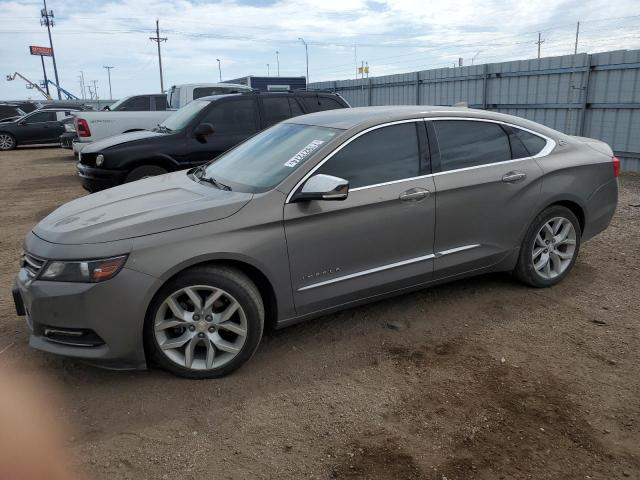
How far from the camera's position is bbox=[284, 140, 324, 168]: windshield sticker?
12.1 ft

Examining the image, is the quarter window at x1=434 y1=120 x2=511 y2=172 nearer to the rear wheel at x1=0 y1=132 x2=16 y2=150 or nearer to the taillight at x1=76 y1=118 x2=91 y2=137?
the taillight at x1=76 y1=118 x2=91 y2=137

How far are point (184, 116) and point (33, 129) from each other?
1562cm

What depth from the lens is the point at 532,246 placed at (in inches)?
177

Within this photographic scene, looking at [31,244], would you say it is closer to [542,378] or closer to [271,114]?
[542,378]

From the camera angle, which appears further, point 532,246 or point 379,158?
point 532,246

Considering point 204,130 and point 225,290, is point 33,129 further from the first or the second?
point 225,290

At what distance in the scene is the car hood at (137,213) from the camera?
125 inches

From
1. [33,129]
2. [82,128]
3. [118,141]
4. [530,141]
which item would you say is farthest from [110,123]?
[33,129]

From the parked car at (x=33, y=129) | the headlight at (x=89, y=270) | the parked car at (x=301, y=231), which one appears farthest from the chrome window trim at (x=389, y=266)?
the parked car at (x=33, y=129)

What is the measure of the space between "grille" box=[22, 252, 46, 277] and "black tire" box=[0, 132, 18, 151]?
20.3m

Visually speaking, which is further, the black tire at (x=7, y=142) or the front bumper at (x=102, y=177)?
the black tire at (x=7, y=142)

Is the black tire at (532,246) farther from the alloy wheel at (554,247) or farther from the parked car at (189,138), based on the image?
the parked car at (189,138)

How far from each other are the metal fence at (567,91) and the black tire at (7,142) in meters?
15.8

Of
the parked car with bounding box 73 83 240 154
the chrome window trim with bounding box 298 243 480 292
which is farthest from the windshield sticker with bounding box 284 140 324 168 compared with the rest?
the parked car with bounding box 73 83 240 154
